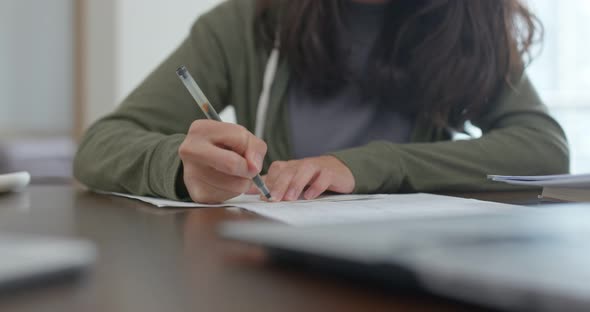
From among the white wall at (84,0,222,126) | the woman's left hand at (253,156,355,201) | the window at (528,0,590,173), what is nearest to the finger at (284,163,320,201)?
the woman's left hand at (253,156,355,201)

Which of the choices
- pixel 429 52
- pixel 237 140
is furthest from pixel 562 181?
pixel 429 52

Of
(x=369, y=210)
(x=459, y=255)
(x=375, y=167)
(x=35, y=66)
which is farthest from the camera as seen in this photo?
(x=35, y=66)

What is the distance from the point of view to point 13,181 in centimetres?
86

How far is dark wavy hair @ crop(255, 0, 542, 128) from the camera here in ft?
3.76

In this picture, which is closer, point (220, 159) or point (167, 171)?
point (220, 159)

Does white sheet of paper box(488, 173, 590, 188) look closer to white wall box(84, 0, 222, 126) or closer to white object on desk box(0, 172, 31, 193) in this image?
white object on desk box(0, 172, 31, 193)

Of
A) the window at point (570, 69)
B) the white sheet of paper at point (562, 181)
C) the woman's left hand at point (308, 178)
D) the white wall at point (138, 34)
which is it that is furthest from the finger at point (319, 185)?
the window at point (570, 69)

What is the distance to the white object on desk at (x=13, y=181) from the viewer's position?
33.3 inches

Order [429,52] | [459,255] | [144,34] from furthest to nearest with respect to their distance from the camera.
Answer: [144,34] → [429,52] → [459,255]

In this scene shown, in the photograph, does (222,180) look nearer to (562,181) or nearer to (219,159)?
(219,159)

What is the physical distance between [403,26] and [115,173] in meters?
0.60

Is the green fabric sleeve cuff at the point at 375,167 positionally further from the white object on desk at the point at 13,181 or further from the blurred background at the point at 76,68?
the blurred background at the point at 76,68

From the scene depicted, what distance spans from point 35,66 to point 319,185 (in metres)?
3.19

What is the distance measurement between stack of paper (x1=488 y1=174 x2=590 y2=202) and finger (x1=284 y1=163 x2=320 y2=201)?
20cm
